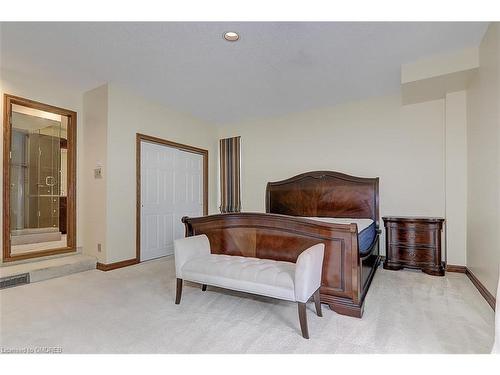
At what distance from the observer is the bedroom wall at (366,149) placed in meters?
3.86

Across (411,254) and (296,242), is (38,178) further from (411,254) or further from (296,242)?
(411,254)

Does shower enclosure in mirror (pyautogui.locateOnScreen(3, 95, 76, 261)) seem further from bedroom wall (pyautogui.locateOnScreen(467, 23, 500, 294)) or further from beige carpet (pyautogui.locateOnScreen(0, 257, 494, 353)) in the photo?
bedroom wall (pyautogui.locateOnScreen(467, 23, 500, 294))

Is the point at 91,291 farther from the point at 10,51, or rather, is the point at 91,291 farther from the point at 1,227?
the point at 10,51

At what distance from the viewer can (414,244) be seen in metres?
3.57

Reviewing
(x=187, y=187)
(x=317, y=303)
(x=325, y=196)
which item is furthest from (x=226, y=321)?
(x=187, y=187)

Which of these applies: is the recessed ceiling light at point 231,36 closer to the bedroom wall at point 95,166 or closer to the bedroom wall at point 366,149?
the bedroom wall at point 95,166

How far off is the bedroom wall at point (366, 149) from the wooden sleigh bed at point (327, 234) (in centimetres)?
38

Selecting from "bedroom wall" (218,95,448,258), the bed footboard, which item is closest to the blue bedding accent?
the bed footboard

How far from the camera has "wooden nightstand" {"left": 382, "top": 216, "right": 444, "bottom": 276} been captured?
3455 mm

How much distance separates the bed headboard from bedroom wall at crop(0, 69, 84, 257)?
3091mm

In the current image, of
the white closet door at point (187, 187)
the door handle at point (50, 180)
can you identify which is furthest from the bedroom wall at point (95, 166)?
the door handle at point (50, 180)

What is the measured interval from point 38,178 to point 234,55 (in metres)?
4.40

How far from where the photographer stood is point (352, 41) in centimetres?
271
